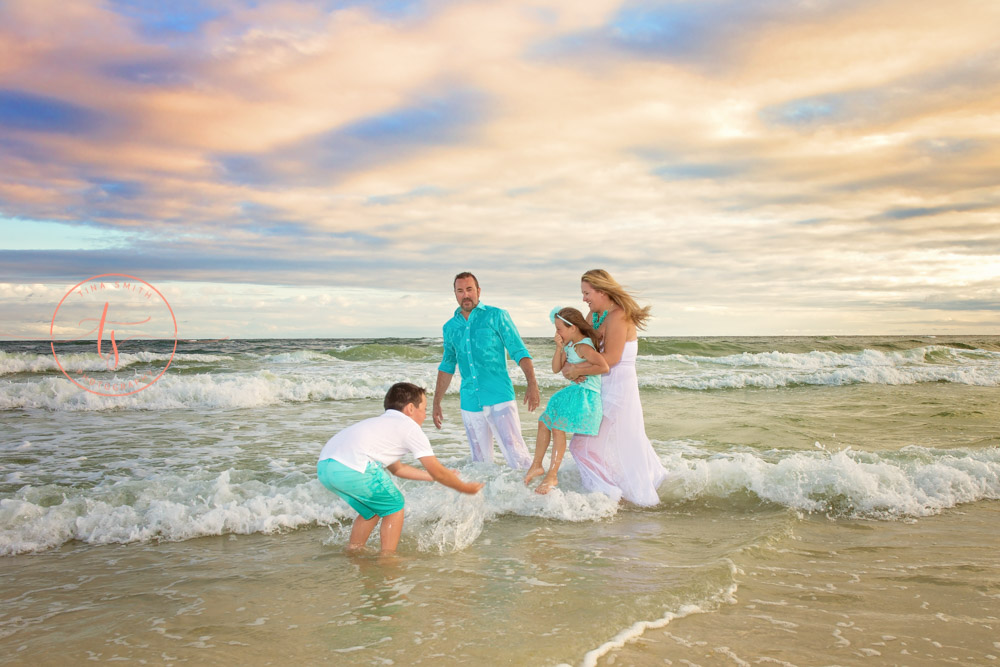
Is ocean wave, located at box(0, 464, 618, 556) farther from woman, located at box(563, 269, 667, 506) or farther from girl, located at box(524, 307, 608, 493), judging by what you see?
girl, located at box(524, 307, 608, 493)

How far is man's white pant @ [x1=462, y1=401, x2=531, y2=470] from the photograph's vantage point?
248 inches

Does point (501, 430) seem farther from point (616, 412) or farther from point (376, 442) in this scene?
point (376, 442)

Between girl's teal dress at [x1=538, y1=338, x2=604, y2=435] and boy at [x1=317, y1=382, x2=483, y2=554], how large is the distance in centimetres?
153

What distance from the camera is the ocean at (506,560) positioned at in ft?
10.7

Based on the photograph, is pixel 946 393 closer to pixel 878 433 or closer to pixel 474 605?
pixel 878 433

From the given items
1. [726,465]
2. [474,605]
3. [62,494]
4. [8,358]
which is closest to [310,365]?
[8,358]

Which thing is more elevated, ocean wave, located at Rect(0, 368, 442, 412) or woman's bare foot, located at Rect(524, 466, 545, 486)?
woman's bare foot, located at Rect(524, 466, 545, 486)

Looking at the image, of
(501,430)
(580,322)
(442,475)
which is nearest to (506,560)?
(442,475)

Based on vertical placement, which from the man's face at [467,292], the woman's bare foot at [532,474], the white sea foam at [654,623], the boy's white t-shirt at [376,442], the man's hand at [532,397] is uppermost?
the man's face at [467,292]

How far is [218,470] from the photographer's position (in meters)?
7.61

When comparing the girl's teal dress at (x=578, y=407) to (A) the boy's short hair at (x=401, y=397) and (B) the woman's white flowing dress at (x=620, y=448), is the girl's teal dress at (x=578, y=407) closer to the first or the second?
(B) the woman's white flowing dress at (x=620, y=448)

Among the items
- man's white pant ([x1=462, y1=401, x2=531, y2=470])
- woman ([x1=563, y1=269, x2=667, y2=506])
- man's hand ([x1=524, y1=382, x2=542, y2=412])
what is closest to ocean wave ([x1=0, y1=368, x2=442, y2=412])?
man's white pant ([x1=462, y1=401, x2=531, y2=470])

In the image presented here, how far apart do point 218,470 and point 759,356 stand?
24409 mm

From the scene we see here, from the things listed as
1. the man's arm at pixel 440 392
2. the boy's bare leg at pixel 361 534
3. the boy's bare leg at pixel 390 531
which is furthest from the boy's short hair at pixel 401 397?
the man's arm at pixel 440 392
